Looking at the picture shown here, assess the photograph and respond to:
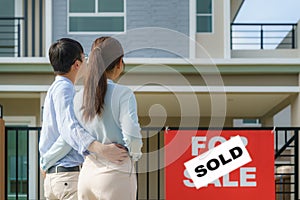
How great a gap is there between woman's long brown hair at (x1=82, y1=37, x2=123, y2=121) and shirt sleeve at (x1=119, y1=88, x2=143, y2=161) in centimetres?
12

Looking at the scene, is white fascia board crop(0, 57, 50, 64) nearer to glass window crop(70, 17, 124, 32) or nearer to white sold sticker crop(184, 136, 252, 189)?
Answer: glass window crop(70, 17, 124, 32)

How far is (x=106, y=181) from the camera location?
3346 mm

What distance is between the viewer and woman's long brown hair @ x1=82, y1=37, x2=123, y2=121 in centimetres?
342

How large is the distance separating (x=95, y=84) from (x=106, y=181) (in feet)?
1.69

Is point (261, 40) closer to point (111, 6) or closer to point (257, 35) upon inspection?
point (257, 35)

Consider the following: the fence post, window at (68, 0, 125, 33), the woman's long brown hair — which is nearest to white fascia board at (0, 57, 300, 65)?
window at (68, 0, 125, 33)

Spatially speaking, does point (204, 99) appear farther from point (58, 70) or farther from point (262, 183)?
point (58, 70)

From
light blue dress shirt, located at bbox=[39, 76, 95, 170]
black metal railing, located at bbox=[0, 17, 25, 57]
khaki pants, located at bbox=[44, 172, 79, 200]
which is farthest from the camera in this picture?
black metal railing, located at bbox=[0, 17, 25, 57]

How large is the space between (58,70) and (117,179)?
748mm

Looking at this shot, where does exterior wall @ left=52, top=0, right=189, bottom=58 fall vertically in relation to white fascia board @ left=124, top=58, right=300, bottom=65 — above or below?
above

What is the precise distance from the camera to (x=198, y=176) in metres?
5.97

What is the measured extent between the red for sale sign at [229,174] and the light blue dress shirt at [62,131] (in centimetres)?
236

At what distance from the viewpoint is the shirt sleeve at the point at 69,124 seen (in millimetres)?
3445

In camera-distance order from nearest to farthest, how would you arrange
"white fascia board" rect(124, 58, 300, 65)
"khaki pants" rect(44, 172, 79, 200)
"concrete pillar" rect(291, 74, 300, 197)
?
1. "khaki pants" rect(44, 172, 79, 200)
2. "white fascia board" rect(124, 58, 300, 65)
3. "concrete pillar" rect(291, 74, 300, 197)
